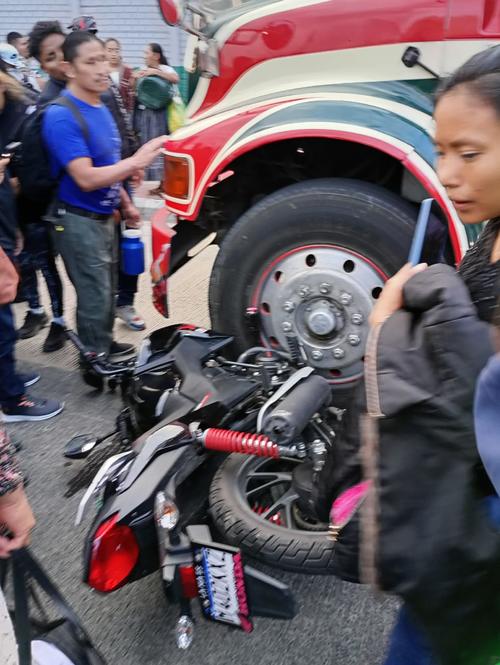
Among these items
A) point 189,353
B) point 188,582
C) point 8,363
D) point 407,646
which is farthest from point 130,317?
point 407,646

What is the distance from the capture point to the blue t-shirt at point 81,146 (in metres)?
3.15

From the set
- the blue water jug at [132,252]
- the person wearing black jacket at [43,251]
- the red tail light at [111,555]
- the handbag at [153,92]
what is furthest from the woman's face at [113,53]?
the red tail light at [111,555]

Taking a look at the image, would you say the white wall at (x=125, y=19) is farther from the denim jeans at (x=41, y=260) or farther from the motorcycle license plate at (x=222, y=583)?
the motorcycle license plate at (x=222, y=583)

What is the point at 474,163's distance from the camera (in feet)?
3.89

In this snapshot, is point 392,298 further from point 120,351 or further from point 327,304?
point 120,351

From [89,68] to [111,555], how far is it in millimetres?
2379

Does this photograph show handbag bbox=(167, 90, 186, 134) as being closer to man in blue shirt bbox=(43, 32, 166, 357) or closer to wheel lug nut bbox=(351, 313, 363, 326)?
man in blue shirt bbox=(43, 32, 166, 357)

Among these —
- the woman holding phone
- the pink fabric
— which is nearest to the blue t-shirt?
the woman holding phone

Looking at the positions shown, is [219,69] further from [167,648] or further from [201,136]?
[167,648]

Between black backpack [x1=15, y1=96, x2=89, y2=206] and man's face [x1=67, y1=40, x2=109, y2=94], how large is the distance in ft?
0.38

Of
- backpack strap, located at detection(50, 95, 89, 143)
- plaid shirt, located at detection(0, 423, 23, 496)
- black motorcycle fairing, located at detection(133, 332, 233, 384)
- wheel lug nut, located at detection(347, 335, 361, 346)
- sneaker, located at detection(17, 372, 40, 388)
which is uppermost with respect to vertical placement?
backpack strap, located at detection(50, 95, 89, 143)

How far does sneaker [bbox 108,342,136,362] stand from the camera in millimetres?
3955

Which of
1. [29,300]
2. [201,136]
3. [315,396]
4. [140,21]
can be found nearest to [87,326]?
[29,300]

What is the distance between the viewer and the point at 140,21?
37.8ft
